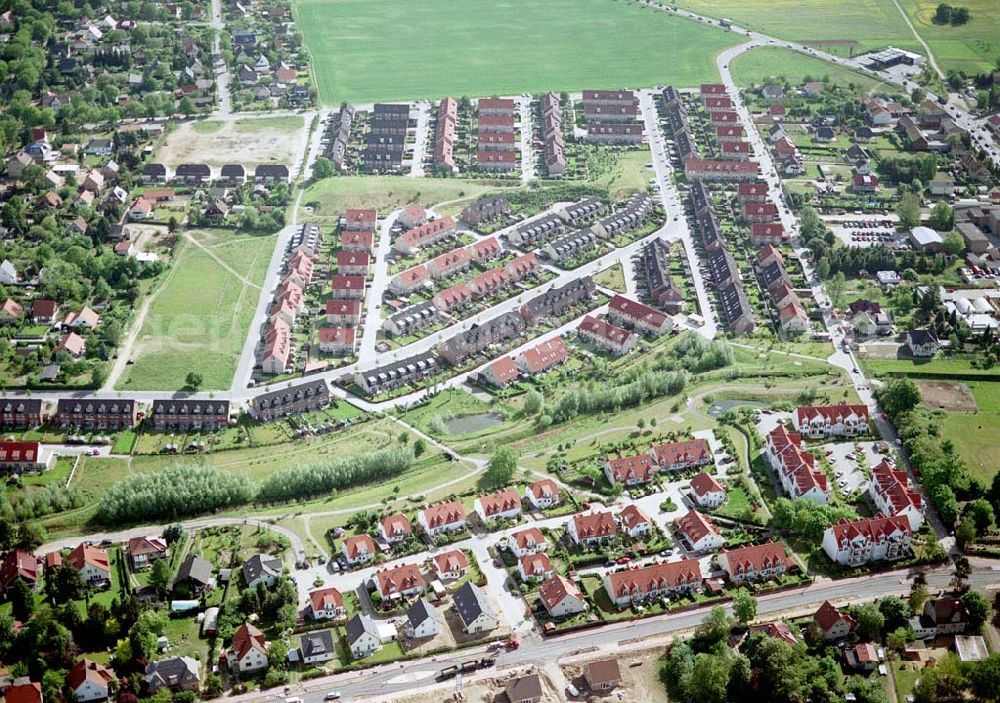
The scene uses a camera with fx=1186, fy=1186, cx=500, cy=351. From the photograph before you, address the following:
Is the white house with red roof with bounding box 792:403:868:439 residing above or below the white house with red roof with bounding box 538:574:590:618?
below

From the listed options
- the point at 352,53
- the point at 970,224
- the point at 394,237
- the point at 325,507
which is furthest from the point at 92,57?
the point at 970,224

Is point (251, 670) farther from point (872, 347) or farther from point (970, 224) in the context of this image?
point (970, 224)

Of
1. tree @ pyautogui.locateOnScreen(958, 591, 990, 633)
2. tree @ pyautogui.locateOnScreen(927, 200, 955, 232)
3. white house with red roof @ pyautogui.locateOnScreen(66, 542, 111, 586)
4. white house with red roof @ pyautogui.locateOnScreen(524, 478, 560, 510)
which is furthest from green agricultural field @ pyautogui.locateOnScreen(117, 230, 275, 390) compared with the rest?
tree @ pyautogui.locateOnScreen(927, 200, 955, 232)

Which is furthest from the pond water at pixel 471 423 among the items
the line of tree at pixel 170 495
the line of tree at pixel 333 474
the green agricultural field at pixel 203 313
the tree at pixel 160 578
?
the tree at pixel 160 578

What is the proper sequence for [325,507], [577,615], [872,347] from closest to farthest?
[577,615] < [325,507] < [872,347]

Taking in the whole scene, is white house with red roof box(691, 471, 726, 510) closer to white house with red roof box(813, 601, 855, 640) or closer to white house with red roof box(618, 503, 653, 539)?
white house with red roof box(618, 503, 653, 539)

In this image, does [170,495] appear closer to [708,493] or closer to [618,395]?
[618,395]
